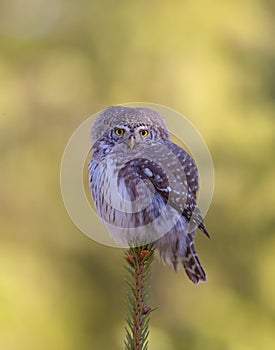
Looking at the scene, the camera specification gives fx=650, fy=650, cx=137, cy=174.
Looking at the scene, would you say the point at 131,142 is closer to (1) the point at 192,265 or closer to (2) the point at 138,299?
(1) the point at 192,265

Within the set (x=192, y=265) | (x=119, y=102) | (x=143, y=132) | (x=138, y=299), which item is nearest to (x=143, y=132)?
(x=143, y=132)

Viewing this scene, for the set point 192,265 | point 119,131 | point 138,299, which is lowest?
point 138,299

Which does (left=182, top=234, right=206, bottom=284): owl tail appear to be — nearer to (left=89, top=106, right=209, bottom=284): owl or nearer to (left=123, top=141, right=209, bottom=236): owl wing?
(left=89, top=106, right=209, bottom=284): owl

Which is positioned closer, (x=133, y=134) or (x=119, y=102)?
(x=133, y=134)

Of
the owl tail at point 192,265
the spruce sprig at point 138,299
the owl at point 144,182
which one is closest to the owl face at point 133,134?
the owl at point 144,182

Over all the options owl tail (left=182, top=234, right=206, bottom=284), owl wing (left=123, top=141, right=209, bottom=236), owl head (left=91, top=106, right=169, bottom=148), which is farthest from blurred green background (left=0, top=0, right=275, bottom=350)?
owl head (left=91, top=106, right=169, bottom=148)

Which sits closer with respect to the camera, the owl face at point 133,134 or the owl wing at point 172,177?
the owl face at point 133,134

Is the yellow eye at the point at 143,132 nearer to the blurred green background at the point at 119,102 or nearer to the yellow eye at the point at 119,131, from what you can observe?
the yellow eye at the point at 119,131
